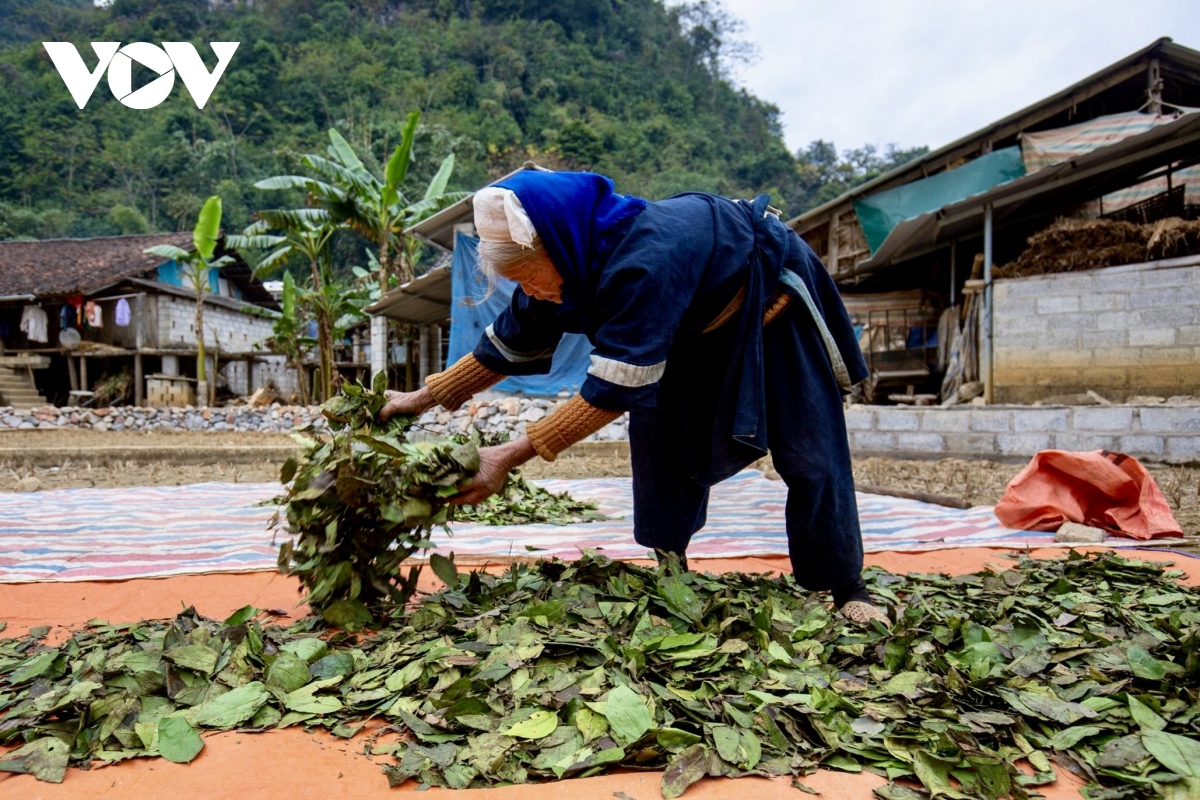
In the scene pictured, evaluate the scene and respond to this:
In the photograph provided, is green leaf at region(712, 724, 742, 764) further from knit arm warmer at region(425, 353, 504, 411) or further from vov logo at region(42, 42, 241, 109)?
vov logo at region(42, 42, 241, 109)

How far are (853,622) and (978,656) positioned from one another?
33 cm

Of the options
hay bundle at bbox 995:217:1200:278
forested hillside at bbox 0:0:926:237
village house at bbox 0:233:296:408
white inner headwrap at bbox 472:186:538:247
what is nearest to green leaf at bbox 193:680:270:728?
white inner headwrap at bbox 472:186:538:247

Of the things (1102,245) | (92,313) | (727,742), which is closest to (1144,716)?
(727,742)

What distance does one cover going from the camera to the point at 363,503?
173 centimetres

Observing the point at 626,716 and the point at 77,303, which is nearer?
the point at 626,716

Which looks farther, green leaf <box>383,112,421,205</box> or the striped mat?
green leaf <box>383,112,421,205</box>

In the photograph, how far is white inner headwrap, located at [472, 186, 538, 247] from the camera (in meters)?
1.49

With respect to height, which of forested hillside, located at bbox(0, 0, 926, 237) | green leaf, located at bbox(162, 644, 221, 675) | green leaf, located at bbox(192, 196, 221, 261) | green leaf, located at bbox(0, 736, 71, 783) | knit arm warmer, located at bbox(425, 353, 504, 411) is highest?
forested hillside, located at bbox(0, 0, 926, 237)

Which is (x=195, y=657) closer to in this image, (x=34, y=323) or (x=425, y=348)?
(x=425, y=348)

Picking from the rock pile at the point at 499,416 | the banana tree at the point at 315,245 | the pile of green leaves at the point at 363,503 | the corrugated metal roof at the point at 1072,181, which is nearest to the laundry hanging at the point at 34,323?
the banana tree at the point at 315,245

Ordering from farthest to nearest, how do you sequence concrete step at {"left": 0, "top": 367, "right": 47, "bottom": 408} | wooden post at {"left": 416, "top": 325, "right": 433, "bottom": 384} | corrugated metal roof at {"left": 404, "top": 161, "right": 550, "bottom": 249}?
concrete step at {"left": 0, "top": 367, "right": 47, "bottom": 408}, wooden post at {"left": 416, "top": 325, "right": 433, "bottom": 384}, corrugated metal roof at {"left": 404, "top": 161, "right": 550, "bottom": 249}

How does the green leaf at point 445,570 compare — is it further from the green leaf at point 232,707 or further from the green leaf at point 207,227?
the green leaf at point 207,227

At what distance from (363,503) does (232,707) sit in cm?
55

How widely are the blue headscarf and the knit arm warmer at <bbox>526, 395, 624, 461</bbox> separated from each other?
10.9 inches
